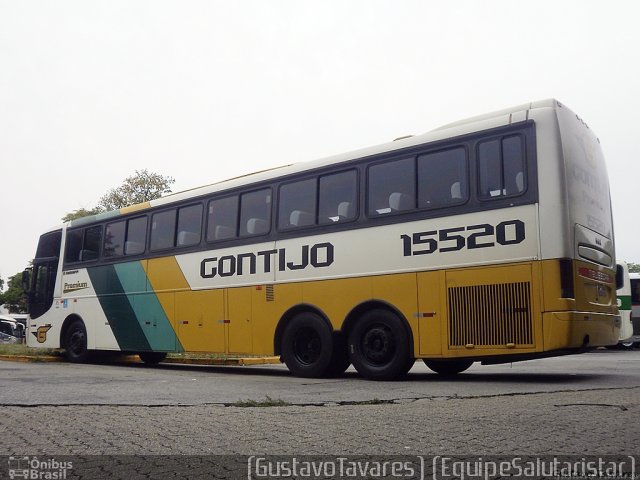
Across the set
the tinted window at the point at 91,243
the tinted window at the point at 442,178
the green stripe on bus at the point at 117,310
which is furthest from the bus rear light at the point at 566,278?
the tinted window at the point at 91,243

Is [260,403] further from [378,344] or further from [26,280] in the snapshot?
[26,280]

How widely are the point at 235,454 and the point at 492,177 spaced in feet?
20.1

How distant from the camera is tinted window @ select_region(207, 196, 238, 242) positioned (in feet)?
43.4

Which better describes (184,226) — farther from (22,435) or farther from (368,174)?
(22,435)

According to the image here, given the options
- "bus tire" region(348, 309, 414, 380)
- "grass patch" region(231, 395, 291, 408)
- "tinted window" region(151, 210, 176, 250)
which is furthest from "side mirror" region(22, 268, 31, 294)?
"grass patch" region(231, 395, 291, 408)

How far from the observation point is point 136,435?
17.7ft

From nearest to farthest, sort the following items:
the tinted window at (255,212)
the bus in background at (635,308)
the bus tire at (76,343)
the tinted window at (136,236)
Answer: the tinted window at (255,212), the tinted window at (136,236), the bus tire at (76,343), the bus in background at (635,308)

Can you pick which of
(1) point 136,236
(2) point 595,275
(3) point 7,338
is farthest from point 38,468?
(3) point 7,338

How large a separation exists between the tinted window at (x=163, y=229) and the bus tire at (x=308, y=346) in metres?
3.88

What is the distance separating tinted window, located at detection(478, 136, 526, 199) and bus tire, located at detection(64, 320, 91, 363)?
35.8 feet

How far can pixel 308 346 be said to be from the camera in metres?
11.7

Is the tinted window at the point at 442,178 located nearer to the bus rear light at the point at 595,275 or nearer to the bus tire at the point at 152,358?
the bus rear light at the point at 595,275

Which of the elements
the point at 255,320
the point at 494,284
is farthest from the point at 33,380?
the point at 494,284

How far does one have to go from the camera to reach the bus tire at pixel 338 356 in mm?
11141
